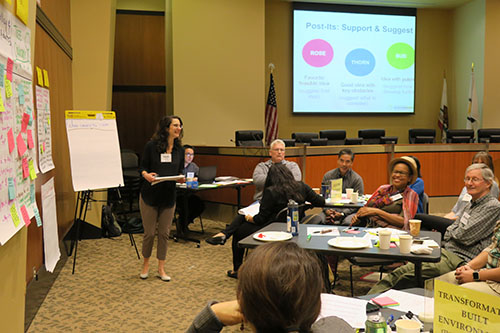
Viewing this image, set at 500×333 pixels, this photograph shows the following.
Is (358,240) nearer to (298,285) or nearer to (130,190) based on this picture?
(298,285)

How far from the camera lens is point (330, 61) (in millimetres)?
11094

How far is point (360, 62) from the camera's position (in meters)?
11.2

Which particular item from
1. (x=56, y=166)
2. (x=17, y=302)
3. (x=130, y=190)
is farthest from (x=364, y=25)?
(x=17, y=302)

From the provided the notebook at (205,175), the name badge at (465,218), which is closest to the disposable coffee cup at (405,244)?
the name badge at (465,218)

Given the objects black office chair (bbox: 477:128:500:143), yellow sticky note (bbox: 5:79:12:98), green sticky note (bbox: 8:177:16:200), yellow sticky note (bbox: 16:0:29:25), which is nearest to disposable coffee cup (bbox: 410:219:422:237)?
green sticky note (bbox: 8:177:16:200)

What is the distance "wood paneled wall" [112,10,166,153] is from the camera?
10609mm

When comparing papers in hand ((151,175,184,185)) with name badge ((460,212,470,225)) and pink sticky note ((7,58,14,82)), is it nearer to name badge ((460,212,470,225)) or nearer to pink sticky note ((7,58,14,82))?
pink sticky note ((7,58,14,82))

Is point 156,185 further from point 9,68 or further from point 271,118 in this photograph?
point 271,118

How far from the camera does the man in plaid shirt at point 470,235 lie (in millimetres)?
3146

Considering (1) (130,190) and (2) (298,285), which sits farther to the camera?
(1) (130,190)

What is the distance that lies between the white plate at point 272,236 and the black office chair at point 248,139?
4.96 m

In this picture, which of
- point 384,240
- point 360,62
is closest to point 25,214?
point 384,240

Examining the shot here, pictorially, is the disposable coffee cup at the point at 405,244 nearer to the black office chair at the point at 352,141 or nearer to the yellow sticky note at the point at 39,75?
the yellow sticky note at the point at 39,75

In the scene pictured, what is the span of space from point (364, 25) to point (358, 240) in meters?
9.26
